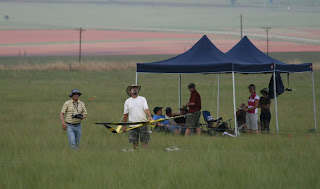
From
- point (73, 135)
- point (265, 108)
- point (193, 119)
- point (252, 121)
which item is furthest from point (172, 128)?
point (73, 135)

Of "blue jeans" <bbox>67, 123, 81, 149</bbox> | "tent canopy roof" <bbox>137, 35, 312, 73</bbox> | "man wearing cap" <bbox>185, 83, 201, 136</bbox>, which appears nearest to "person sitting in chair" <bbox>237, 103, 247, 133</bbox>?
"tent canopy roof" <bbox>137, 35, 312, 73</bbox>

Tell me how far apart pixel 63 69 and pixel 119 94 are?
82.8 feet

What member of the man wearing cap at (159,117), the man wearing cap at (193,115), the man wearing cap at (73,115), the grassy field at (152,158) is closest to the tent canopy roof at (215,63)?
the man wearing cap at (193,115)

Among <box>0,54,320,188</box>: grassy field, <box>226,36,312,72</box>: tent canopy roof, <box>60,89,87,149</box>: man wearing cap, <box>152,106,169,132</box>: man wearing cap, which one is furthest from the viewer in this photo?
<box>226,36,312,72</box>: tent canopy roof

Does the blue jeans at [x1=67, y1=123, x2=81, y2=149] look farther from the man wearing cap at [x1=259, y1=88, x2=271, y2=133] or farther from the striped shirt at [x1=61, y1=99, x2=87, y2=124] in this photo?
the man wearing cap at [x1=259, y1=88, x2=271, y2=133]

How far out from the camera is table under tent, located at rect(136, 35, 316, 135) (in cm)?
1598

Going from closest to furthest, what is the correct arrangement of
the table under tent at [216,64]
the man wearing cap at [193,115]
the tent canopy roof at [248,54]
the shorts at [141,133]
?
1. the shorts at [141,133]
2. the man wearing cap at [193,115]
3. the table under tent at [216,64]
4. the tent canopy roof at [248,54]

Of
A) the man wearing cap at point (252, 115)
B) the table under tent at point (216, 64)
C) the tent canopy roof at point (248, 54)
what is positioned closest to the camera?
the man wearing cap at point (252, 115)

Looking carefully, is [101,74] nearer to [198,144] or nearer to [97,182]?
[198,144]

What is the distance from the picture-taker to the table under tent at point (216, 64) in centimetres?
1598

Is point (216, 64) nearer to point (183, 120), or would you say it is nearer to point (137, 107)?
point (183, 120)

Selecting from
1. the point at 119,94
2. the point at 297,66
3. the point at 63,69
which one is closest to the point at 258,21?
the point at 63,69

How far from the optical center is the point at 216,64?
16.0 m

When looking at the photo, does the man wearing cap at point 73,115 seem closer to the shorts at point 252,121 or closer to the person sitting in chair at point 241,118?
the shorts at point 252,121
